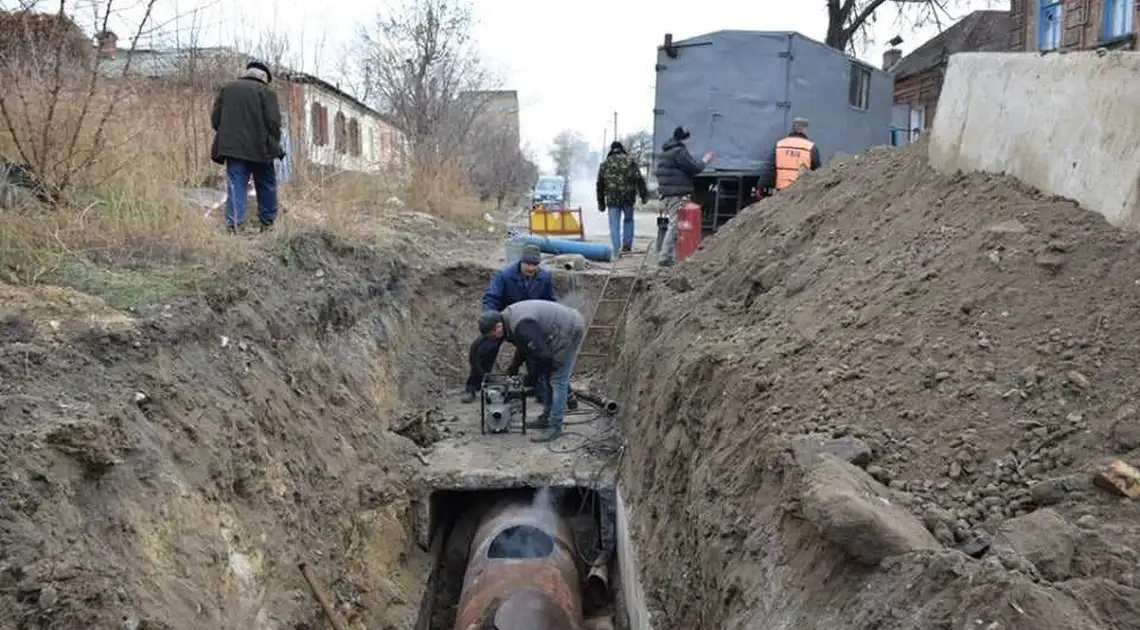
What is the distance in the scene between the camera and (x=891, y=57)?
2989 centimetres

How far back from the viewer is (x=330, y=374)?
7.54 meters

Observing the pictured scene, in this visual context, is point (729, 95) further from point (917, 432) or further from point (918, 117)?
point (918, 117)

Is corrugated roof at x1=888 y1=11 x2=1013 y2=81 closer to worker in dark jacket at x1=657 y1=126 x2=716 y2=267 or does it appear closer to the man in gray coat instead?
worker in dark jacket at x1=657 y1=126 x2=716 y2=267

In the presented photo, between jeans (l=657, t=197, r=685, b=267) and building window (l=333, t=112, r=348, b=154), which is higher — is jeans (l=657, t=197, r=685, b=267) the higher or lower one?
the lower one

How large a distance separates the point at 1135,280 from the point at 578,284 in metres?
8.35

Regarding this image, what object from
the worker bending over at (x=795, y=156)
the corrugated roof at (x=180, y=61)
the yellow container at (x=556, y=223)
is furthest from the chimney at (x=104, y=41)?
the yellow container at (x=556, y=223)

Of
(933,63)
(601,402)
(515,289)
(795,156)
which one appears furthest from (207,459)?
(933,63)

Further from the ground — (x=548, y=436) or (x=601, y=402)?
(x=601, y=402)

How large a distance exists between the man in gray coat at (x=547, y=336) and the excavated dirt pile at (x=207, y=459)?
1338 mm

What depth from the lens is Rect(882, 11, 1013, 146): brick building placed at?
84.5ft

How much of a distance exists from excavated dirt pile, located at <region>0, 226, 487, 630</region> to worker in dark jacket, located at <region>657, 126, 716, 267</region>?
12.8 feet

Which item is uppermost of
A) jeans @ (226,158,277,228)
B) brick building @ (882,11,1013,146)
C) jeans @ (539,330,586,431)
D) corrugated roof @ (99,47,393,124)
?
brick building @ (882,11,1013,146)

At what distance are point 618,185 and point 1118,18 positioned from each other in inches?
280

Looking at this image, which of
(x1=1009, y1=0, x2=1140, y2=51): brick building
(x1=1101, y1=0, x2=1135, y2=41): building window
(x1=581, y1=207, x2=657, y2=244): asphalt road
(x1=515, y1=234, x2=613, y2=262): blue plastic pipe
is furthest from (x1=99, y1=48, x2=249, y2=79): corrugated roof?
(x1=1101, y1=0, x2=1135, y2=41): building window
